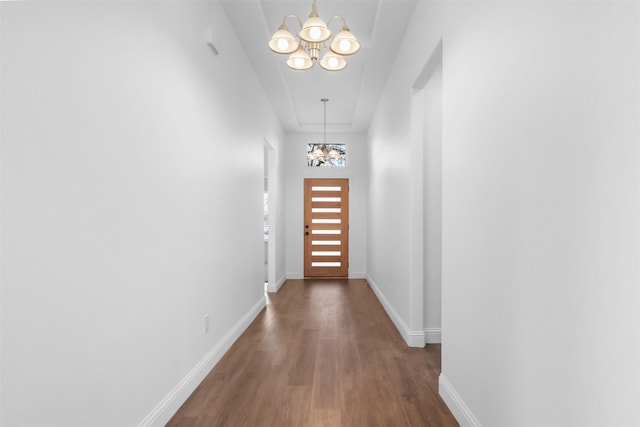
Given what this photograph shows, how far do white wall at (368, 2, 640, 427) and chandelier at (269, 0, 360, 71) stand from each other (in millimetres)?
664

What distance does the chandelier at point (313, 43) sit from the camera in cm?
209

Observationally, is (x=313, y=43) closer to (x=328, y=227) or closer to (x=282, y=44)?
(x=282, y=44)

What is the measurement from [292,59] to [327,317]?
300cm

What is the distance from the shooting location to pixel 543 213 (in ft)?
4.04

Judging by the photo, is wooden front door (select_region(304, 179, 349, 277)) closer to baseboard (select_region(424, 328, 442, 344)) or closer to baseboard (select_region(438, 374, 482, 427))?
baseboard (select_region(424, 328, 442, 344))

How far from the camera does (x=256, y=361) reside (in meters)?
2.93

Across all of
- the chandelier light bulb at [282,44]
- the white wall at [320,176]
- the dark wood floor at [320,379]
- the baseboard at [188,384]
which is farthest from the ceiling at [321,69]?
the dark wood floor at [320,379]

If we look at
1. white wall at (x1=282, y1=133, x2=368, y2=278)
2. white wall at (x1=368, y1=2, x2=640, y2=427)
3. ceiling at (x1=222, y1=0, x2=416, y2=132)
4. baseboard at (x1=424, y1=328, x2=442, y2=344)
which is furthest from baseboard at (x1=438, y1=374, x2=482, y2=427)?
white wall at (x1=282, y1=133, x2=368, y2=278)

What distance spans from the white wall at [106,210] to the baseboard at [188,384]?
14 millimetres

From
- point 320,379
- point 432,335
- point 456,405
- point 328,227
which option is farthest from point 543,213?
point 328,227

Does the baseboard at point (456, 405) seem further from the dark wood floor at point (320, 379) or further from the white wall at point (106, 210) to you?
the white wall at point (106, 210)

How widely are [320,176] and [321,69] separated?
3.07 m

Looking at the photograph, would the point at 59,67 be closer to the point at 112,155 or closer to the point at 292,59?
the point at 112,155

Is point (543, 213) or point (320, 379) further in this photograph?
point (320, 379)
